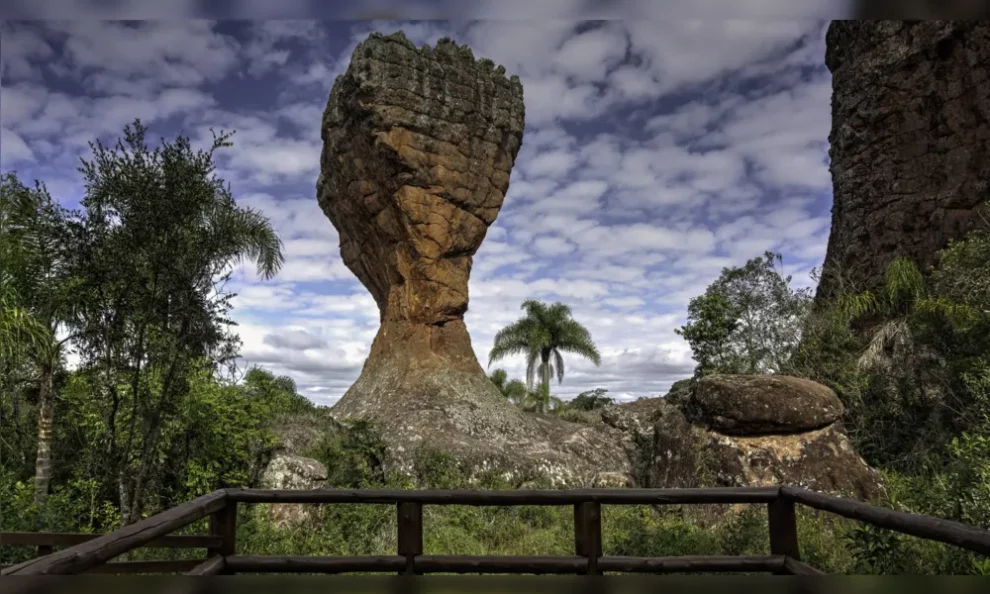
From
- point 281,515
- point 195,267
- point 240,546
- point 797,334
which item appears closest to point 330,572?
point 240,546

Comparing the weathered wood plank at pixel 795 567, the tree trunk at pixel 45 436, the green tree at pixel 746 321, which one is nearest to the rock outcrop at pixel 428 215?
the green tree at pixel 746 321

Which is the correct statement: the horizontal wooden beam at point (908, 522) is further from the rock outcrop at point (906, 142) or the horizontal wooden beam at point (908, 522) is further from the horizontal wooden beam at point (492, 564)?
the rock outcrop at point (906, 142)

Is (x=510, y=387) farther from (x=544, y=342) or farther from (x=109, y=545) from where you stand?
(x=109, y=545)

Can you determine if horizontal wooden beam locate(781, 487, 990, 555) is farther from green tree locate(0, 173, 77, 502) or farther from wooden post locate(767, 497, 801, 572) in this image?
green tree locate(0, 173, 77, 502)

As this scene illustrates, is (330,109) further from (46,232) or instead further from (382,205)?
(46,232)

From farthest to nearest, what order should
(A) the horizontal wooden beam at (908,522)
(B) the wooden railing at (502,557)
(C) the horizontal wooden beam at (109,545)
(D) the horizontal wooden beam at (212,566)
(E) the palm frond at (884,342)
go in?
(E) the palm frond at (884,342), (B) the wooden railing at (502,557), (D) the horizontal wooden beam at (212,566), (A) the horizontal wooden beam at (908,522), (C) the horizontal wooden beam at (109,545)

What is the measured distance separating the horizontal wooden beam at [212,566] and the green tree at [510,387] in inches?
1193

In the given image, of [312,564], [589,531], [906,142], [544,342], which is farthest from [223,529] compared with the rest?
[544,342]

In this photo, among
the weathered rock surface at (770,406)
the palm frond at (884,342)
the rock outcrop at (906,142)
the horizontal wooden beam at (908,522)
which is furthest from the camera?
the rock outcrop at (906,142)

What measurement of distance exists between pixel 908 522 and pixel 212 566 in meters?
4.06

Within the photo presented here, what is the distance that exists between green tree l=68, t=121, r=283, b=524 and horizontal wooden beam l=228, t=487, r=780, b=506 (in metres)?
6.33

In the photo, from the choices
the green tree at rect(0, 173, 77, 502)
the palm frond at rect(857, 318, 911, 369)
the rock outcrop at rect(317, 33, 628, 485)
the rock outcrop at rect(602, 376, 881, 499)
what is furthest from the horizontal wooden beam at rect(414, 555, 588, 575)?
the rock outcrop at rect(317, 33, 628, 485)

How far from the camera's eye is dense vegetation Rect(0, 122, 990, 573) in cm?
827

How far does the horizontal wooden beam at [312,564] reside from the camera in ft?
13.9
